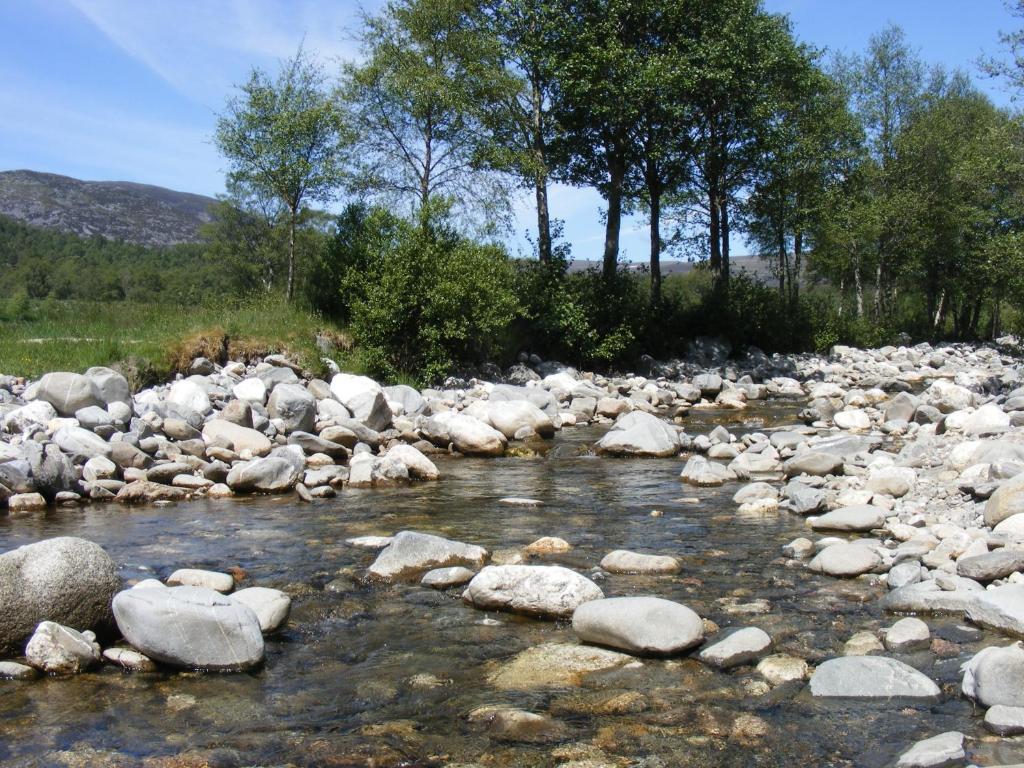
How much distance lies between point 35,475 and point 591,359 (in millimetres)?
20291

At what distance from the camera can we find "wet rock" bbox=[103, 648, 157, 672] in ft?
18.1

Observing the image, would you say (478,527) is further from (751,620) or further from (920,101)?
(920,101)

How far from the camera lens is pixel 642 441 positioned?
1516cm

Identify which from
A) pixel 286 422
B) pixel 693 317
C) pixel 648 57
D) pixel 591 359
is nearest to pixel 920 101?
pixel 693 317

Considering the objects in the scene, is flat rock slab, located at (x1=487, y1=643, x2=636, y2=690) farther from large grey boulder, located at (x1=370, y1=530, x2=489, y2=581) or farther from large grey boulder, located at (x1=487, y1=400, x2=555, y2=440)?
large grey boulder, located at (x1=487, y1=400, x2=555, y2=440)

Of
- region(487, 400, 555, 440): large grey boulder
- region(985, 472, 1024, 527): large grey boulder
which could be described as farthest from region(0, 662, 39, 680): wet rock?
region(487, 400, 555, 440): large grey boulder

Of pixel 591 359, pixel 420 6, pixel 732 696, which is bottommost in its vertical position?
pixel 732 696

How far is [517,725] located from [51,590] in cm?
339

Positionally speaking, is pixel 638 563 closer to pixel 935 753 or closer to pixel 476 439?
pixel 935 753

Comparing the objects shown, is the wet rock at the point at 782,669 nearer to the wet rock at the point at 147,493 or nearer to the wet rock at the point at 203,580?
the wet rock at the point at 203,580

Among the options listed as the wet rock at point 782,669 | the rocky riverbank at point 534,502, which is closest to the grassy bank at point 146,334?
the rocky riverbank at point 534,502

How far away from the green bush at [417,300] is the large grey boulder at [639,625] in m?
16.5

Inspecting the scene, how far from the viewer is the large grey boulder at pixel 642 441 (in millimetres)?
15117

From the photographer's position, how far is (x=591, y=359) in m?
29.0
